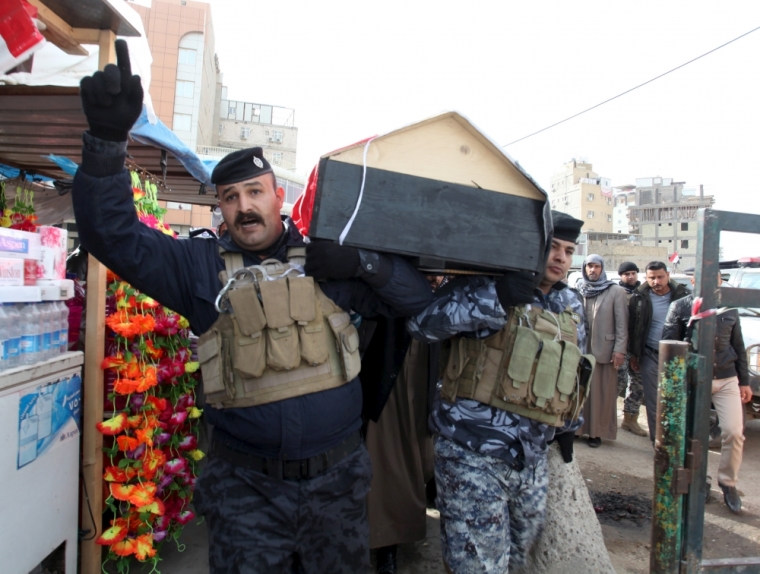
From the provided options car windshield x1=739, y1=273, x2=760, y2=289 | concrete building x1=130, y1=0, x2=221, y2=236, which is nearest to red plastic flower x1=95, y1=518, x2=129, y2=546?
car windshield x1=739, y1=273, x2=760, y2=289

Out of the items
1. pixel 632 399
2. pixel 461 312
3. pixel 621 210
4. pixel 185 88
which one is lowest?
pixel 632 399

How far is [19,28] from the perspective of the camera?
2107mm

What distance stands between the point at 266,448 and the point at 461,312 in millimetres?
891

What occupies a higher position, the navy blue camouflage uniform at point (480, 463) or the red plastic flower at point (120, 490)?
the navy blue camouflage uniform at point (480, 463)

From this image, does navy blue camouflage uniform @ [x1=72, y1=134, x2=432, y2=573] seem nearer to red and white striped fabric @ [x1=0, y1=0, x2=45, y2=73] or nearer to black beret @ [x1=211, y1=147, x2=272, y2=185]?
black beret @ [x1=211, y1=147, x2=272, y2=185]

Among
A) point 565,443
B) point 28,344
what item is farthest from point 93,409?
point 565,443

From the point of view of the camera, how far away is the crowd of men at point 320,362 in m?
1.73

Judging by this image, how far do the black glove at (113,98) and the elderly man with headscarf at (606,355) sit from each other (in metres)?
5.28

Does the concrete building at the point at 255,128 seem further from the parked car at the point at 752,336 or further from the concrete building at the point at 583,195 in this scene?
the parked car at the point at 752,336

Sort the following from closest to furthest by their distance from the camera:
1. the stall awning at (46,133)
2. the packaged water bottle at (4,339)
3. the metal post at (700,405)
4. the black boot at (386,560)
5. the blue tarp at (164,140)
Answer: the metal post at (700,405)
the packaged water bottle at (4,339)
the stall awning at (46,133)
the blue tarp at (164,140)
the black boot at (386,560)

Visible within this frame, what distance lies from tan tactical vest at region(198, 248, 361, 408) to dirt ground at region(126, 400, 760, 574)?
1.85 metres

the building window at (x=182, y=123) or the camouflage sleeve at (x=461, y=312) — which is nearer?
the camouflage sleeve at (x=461, y=312)

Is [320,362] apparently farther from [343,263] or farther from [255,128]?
[255,128]

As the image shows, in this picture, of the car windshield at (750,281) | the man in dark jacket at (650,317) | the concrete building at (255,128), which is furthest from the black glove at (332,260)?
the concrete building at (255,128)
